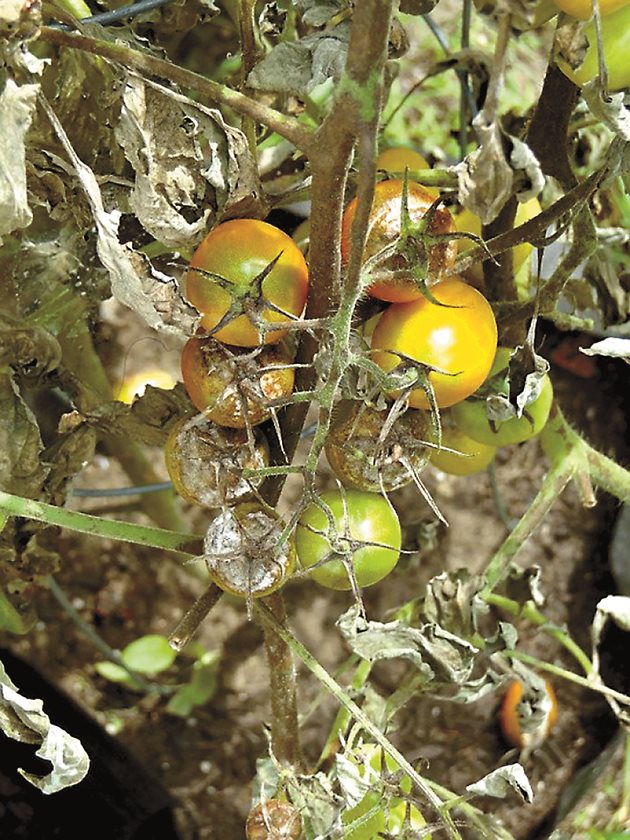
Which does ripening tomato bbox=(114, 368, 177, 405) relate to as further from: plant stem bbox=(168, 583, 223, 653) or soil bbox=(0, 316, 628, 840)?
plant stem bbox=(168, 583, 223, 653)

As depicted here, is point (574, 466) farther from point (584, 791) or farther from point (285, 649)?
point (584, 791)

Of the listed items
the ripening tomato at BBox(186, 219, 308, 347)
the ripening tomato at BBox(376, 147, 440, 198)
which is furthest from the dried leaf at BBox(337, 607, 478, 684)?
the ripening tomato at BBox(376, 147, 440, 198)

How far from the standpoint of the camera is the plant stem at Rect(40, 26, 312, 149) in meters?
0.50

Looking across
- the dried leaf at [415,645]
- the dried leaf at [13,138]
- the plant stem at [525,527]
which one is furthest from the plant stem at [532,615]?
the dried leaf at [13,138]

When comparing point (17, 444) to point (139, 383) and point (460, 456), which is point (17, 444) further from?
point (139, 383)

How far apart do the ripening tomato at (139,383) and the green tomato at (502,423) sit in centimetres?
55

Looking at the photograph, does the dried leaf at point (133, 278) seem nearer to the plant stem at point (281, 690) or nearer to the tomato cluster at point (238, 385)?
the tomato cluster at point (238, 385)

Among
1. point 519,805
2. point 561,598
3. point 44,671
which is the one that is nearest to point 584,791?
point 519,805

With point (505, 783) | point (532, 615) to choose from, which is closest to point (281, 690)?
point (505, 783)

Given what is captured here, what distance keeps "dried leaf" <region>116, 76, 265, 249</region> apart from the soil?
33.7 inches

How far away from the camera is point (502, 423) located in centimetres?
80

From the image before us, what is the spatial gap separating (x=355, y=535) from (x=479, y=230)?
286mm

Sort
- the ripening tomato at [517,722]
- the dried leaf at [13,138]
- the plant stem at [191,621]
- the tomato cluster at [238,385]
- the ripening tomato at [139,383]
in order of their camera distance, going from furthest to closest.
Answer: the ripening tomato at [517,722] → the ripening tomato at [139,383] → the plant stem at [191,621] → the tomato cluster at [238,385] → the dried leaf at [13,138]

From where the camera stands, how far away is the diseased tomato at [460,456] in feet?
2.80
